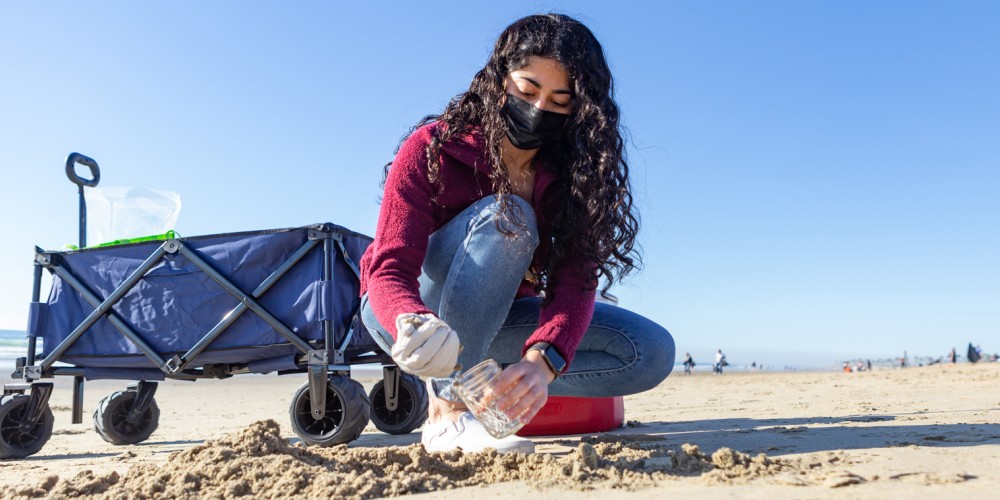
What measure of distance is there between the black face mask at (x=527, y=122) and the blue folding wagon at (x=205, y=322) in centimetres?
102

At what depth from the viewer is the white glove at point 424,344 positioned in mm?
1532

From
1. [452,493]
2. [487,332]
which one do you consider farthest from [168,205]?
[452,493]

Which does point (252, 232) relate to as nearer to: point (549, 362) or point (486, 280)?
point (486, 280)

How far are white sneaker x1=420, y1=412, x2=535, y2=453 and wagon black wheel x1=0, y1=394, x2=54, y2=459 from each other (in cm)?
199

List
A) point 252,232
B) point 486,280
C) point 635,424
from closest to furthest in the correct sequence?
point 486,280 < point 252,232 < point 635,424

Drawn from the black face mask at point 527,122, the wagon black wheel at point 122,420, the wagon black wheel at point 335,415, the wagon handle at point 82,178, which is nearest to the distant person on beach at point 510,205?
the black face mask at point 527,122

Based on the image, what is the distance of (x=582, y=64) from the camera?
6.79 feet

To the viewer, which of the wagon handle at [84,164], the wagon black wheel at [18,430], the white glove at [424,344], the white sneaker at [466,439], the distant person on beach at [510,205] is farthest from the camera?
the wagon handle at [84,164]

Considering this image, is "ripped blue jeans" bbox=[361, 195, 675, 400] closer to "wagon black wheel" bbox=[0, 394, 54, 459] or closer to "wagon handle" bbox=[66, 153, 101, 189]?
"wagon black wheel" bbox=[0, 394, 54, 459]

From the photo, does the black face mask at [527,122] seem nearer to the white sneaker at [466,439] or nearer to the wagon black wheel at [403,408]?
the white sneaker at [466,439]

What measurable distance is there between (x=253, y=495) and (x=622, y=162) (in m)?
1.37

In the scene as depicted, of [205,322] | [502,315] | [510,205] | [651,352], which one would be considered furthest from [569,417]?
[205,322]

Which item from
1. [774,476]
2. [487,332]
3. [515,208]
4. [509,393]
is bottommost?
[774,476]

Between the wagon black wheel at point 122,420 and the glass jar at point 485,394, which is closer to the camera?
the glass jar at point 485,394
